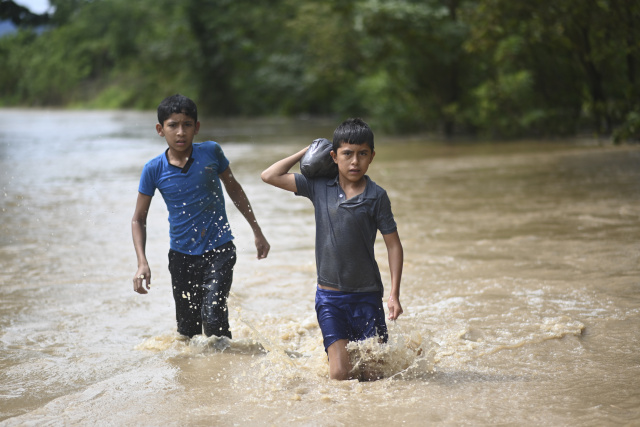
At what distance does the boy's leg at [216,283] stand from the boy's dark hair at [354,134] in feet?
3.71

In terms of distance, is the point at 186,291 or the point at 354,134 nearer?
the point at 354,134

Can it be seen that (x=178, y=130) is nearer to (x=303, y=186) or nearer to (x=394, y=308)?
(x=303, y=186)

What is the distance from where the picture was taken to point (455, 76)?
21.6 metres

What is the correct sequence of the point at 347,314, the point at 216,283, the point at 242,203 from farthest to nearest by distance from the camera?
the point at 242,203 → the point at 216,283 → the point at 347,314

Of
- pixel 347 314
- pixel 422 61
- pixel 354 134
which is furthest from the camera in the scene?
pixel 422 61

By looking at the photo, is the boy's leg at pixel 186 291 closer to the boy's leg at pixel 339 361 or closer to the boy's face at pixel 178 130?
the boy's face at pixel 178 130

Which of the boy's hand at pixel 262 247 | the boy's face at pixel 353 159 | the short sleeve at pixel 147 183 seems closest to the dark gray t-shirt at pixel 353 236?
the boy's face at pixel 353 159

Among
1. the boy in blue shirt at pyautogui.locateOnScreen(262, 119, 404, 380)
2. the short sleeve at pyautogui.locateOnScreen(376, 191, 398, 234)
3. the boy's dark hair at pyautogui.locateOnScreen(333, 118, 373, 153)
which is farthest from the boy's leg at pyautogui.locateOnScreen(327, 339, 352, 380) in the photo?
the boy's dark hair at pyautogui.locateOnScreen(333, 118, 373, 153)

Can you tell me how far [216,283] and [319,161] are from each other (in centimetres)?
109

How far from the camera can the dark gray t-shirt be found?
143 inches

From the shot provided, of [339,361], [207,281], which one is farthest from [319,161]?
[207,281]

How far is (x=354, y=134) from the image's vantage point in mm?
3557

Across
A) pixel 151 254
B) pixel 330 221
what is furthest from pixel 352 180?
pixel 151 254

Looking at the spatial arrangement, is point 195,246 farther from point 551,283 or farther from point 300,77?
point 300,77
